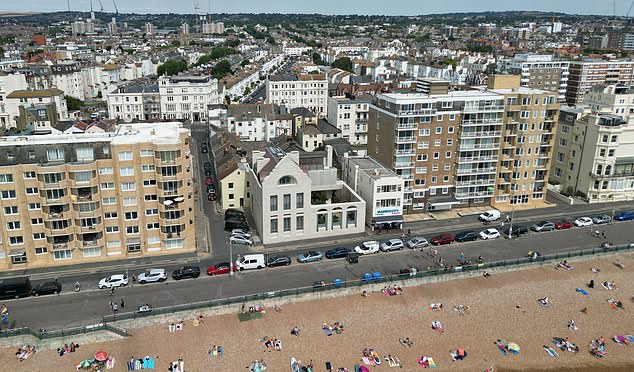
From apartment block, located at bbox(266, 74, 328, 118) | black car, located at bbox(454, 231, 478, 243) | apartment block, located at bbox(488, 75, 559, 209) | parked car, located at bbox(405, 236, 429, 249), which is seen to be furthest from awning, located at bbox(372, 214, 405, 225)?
apartment block, located at bbox(266, 74, 328, 118)

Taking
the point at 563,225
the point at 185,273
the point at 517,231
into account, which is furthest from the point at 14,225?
the point at 563,225

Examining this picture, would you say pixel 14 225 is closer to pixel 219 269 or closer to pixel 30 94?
pixel 219 269

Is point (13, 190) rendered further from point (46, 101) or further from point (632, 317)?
point (46, 101)

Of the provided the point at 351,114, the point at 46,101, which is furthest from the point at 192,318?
the point at 46,101

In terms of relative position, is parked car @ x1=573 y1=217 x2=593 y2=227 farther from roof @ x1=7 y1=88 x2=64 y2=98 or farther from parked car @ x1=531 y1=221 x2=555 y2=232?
roof @ x1=7 y1=88 x2=64 y2=98

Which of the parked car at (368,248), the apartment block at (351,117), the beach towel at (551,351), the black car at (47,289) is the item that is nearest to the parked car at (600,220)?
the beach towel at (551,351)
